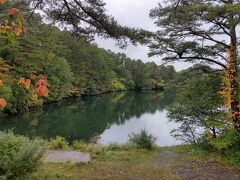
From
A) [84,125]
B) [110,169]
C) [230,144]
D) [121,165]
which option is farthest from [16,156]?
[84,125]

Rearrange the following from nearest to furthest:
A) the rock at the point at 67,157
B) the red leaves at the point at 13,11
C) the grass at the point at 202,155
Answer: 1. the red leaves at the point at 13,11
2. the rock at the point at 67,157
3. the grass at the point at 202,155

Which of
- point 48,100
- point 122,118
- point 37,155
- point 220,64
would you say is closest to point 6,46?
point 122,118

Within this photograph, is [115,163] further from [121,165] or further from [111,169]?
[111,169]

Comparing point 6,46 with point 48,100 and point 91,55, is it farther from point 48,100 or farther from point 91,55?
point 91,55

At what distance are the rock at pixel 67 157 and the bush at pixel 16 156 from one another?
2.51 m

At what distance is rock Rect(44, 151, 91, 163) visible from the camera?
10.6 m

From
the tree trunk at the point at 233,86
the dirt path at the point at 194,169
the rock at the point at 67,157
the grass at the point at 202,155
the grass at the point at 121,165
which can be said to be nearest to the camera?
the grass at the point at 121,165

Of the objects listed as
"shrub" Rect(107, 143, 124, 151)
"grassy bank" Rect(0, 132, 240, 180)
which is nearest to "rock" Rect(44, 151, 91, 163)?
"grassy bank" Rect(0, 132, 240, 180)

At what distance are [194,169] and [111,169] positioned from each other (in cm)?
250

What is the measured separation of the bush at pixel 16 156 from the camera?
726cm

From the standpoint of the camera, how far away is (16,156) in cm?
739

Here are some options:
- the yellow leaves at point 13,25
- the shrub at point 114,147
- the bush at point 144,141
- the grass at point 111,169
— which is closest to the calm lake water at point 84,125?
the shrub at point 114,147

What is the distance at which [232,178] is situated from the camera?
30.5 ft

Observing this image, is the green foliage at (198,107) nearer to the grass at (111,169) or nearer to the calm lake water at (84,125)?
the grass at (111,169)
